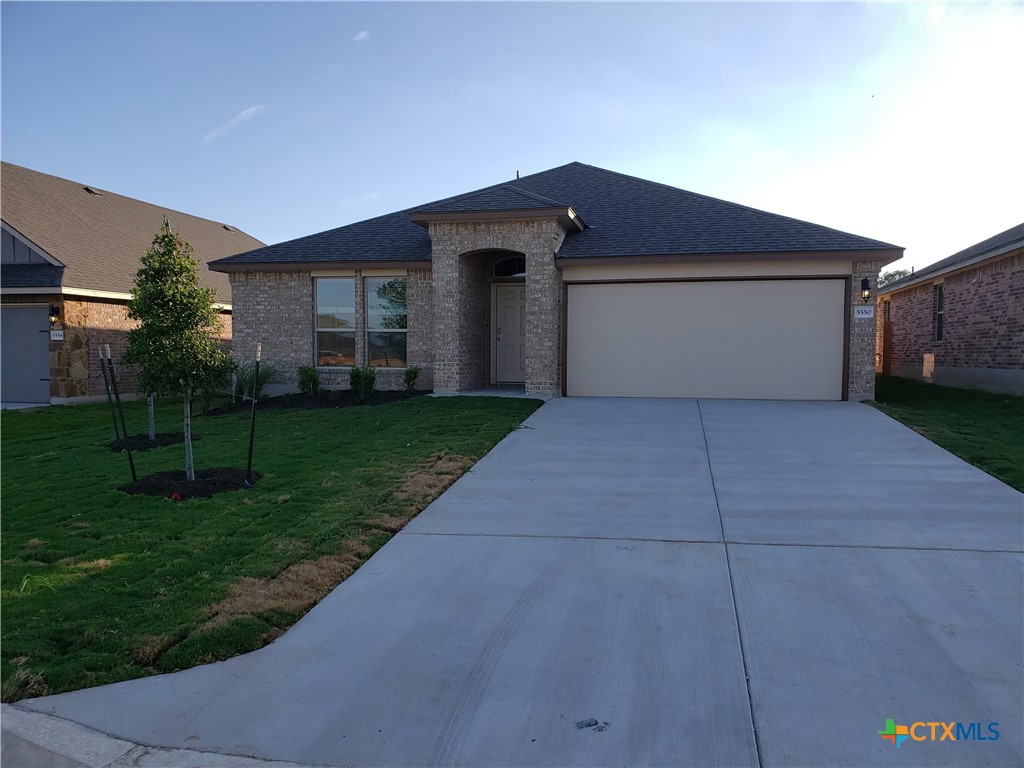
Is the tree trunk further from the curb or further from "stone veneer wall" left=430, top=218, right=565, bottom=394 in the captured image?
"stone veneer wall" left=430, top=218, right=565, bottom=394

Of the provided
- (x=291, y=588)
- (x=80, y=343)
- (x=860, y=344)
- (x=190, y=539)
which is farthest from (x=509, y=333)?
(x=291, y=588)

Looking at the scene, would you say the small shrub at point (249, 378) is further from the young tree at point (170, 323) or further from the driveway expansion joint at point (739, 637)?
the driveway expansion joint at point (739, 637)

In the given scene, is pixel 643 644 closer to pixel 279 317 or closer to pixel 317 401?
pixel 317 401

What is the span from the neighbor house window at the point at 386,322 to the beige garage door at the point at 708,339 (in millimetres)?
3838

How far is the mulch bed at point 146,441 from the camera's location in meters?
10.6

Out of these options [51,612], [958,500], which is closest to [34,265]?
[51,612]

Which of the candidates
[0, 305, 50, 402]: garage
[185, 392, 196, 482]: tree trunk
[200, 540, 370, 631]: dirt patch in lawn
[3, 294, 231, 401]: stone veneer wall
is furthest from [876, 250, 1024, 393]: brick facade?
[0, 305, 50, 402]: garage

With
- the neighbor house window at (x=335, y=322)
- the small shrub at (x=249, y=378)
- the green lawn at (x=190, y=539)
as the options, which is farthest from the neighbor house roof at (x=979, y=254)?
the small shrub at (x=249, y=378)

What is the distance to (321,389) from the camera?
619 inches

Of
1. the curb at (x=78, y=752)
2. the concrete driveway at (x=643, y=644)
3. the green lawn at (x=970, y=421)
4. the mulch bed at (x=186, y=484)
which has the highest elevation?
the green lawn at (x=970, y=421)

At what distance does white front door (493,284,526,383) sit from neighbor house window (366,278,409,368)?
221cm

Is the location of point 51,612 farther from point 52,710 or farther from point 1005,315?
point 1005,315

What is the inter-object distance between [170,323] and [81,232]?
1444cm

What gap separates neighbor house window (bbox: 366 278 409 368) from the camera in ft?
50.9
